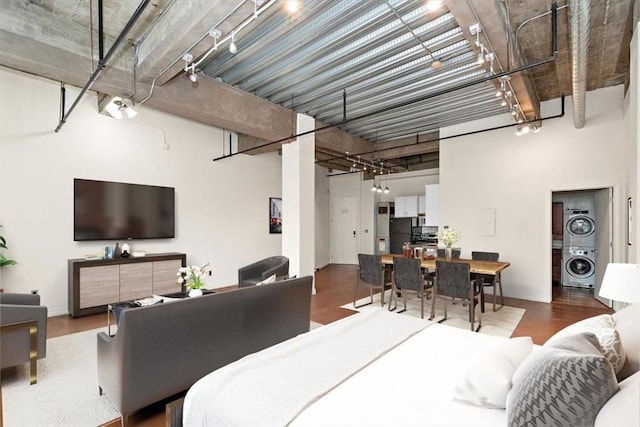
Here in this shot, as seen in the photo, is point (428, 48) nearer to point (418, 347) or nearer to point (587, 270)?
point (418, 347)

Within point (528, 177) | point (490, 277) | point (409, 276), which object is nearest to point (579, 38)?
point (409, 276)

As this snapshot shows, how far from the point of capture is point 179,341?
2279 millimetres

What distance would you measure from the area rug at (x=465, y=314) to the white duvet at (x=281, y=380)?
6.90 feet

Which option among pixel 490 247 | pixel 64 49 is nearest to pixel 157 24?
pixel 64 49

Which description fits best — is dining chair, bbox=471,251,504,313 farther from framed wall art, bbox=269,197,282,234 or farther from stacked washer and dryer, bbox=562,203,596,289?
framed wall art, bbox=269,197,282,234

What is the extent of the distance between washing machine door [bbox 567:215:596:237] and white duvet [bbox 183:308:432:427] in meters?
6.47

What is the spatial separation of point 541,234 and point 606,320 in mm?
4527

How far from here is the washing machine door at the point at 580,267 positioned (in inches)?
249

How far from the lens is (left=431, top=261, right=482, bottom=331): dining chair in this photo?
4078 millimetres

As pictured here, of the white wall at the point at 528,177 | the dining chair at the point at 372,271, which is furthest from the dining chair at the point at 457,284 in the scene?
the white wall at the point at 528,177

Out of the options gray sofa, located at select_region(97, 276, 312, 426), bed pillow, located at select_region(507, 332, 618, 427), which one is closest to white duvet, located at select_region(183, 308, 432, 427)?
bed pillow, located at select_region(507, 332, 618, 427)

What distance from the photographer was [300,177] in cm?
582

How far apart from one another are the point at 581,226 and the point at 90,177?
9.25 meters

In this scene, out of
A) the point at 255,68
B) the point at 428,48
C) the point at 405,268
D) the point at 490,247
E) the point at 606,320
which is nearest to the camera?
the point at 606,320
